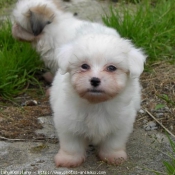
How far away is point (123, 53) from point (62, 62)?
430mm

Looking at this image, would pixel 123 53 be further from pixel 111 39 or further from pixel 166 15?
pixel 166 15

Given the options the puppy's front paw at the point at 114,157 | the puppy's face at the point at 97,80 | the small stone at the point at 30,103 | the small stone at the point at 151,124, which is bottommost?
the small stone at the point at 30,103

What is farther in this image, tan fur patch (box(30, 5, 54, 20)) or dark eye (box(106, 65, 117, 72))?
tan fur patch (box(30, 5, 54, 20))

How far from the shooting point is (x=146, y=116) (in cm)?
438

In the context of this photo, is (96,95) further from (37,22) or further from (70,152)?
(37,22)

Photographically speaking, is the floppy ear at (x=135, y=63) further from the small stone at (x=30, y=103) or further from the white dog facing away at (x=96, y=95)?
the small stone at (x=30, y=103)

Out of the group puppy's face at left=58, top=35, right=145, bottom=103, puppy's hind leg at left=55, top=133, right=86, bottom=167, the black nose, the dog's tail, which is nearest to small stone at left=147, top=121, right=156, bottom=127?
puppy's hind leg at left=55, top=133, right=86, bottom=167

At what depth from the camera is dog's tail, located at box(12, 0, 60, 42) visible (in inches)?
187

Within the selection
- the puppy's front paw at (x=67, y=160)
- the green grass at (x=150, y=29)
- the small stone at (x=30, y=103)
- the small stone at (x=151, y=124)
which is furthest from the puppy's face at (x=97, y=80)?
the green grass at (x=150, y=29)

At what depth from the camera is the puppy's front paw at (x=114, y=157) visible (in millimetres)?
3656

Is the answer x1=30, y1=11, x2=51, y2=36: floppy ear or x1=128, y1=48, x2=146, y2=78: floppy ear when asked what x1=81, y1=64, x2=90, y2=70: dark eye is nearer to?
x1=128, y1=48, x2=146, y2=78: floppy ear

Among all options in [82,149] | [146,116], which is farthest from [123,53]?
[146,116]

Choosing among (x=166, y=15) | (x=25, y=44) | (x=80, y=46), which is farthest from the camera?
(x=166, y=15)

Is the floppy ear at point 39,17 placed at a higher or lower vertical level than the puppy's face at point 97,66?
lower
